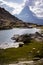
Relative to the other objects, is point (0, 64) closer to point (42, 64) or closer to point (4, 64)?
point (4, 64)

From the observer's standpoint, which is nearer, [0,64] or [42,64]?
[42,64]

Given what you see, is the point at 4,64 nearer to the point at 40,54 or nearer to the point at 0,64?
the point at 0,64

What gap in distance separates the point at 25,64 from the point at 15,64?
227 centimetres

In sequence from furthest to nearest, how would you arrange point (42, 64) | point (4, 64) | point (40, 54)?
1. point (40, 54)
2. point (4, 64)
3. point (42, 64)

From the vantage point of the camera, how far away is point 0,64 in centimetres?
4681

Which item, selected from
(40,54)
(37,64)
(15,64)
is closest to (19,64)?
(15,64)

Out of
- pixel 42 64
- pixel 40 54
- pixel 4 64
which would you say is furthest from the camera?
pixel 40 54

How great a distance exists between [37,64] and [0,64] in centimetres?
861

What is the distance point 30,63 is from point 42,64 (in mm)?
2925

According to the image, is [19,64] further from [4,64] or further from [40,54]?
[40,54]

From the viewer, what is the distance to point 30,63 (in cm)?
4503

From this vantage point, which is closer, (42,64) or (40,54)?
(42,64)

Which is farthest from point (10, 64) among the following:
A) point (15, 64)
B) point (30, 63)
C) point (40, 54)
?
point (40, 54)

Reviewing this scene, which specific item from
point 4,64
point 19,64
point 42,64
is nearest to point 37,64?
point 42,64
